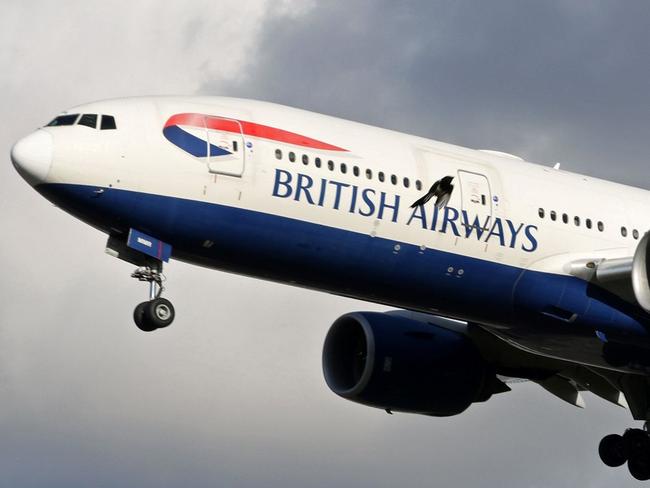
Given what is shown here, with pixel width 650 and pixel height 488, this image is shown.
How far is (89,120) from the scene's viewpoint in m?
34.0

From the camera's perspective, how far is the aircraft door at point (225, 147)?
3412 cm

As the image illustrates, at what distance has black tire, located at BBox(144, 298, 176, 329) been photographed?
33.2 m

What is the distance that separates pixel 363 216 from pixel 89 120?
19.7ft

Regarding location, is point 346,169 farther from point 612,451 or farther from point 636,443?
point 612,451

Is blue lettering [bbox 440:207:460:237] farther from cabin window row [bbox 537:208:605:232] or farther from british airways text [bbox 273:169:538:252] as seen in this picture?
cabin window row [bbox 537:208:605:232]

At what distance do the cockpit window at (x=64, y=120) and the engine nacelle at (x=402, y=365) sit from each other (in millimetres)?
10275

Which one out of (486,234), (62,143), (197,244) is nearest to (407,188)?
(486,234)

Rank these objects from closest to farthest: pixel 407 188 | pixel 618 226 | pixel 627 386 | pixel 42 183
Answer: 1. pixel 42 183
2. pixel 407 188
3. pixel 618 226
4. pixel 627 386

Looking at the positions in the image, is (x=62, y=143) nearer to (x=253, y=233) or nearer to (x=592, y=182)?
(x=253, y=233)

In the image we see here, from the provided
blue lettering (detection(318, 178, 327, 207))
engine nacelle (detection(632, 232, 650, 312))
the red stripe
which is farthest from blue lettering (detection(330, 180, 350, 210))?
engine nacelle (detection(632, 232, 650, 312))

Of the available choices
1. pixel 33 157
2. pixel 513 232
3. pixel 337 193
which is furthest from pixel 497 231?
pixel 33 157

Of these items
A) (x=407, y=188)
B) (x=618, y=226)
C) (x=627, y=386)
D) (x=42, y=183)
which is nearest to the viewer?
(x=42, y=183)

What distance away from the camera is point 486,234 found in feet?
119

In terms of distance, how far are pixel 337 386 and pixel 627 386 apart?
7199mm
